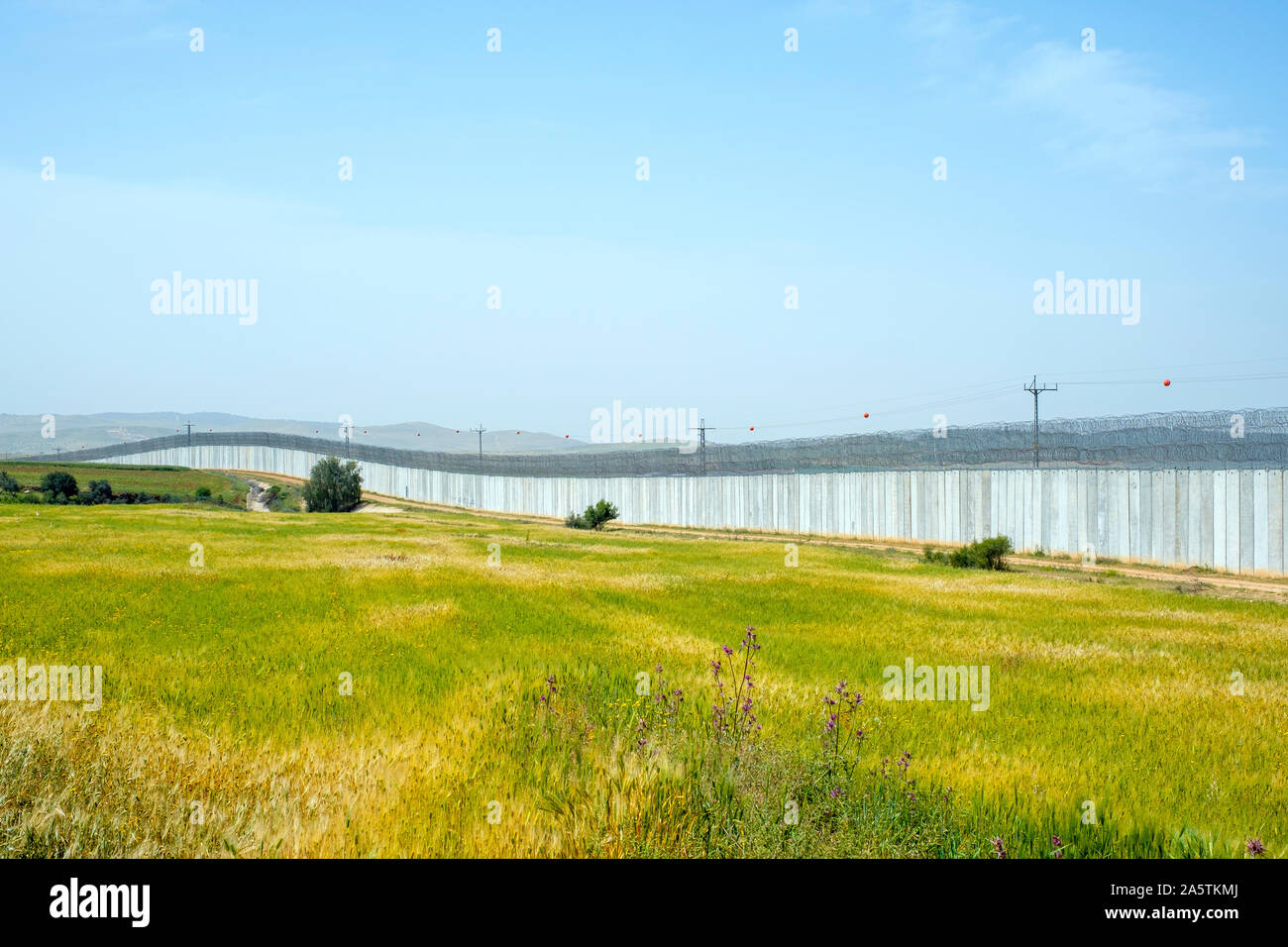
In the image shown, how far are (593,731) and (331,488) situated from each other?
6965cm

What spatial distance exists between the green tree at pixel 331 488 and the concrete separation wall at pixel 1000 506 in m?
15.5

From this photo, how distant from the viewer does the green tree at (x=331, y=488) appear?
2817 inches

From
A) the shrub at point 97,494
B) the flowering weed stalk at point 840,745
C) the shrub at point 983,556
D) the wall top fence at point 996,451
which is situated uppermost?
the wall top fence at point 996,451

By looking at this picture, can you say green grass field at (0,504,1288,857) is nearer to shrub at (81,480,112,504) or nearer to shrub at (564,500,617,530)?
shrub at (564,500,617,530)

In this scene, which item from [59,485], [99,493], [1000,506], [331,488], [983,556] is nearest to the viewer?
[983,556]

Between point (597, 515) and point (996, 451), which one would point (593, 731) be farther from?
point (597, 515)

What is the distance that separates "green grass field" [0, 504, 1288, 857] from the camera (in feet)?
17.1

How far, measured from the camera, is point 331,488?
7206 cm

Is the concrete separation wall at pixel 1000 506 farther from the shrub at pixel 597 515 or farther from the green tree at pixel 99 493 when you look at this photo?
the green tree at pixel 99 493

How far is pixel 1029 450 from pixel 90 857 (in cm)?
4498

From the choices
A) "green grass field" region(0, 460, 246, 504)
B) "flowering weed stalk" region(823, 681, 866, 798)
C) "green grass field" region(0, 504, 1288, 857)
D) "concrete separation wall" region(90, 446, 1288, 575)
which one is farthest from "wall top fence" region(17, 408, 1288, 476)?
"flowering weed stalk" region(823, 681, 866, 798)

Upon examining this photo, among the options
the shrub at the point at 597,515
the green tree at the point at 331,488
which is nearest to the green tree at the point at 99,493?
the green tree at the point at 331,488

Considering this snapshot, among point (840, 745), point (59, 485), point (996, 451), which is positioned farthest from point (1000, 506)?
point (59, 485)

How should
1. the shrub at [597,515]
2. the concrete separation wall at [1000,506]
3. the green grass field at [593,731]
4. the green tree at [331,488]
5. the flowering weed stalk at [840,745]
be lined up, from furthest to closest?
the green tree at [331,488], the shrub at [597,515], the concrete separation wall at [1000,506], the flowering weed stalk at [840,745], the green grass field at [593,731]
